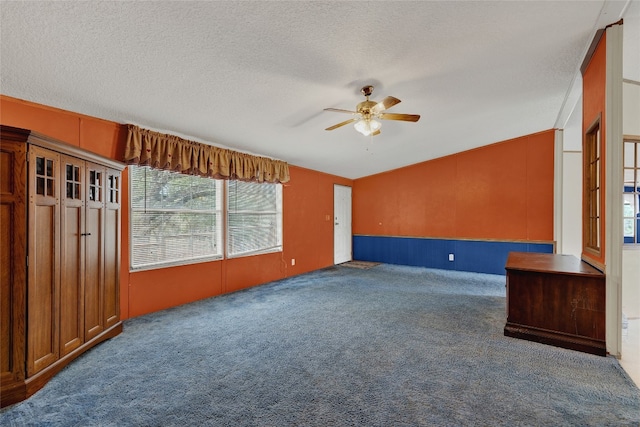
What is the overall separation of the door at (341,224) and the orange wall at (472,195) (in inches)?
16.8

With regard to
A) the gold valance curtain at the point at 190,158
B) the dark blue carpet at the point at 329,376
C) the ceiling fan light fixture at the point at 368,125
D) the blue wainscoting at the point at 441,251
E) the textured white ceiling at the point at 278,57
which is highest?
the textured white ceiling at the point at 278,57

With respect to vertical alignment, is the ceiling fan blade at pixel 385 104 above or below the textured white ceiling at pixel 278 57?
below

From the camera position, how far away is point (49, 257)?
6.71ft

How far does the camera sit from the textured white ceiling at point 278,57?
5.83 feet

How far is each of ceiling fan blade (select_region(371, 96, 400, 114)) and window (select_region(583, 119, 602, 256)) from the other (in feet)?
6.50

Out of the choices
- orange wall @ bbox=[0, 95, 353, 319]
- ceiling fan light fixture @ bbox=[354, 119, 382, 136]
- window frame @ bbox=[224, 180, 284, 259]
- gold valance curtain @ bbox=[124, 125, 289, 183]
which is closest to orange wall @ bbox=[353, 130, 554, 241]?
orange wall @ bbox=[0, 95, 353, 319]

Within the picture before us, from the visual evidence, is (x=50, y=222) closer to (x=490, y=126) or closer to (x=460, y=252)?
(x=490, y=126)

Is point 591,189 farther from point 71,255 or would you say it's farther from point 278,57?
point 71,255

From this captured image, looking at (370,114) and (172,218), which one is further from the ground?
(370,114)

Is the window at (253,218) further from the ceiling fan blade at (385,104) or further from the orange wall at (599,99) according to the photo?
the orange wall at (599,99)

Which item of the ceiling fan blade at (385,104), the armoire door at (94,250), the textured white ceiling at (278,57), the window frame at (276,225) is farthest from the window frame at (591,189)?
the armoire door at (94,250)

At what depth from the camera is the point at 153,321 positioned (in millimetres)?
3158

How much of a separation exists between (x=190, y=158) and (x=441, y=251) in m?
5.14

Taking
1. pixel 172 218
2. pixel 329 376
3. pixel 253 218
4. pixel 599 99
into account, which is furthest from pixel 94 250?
pixel 599 99
